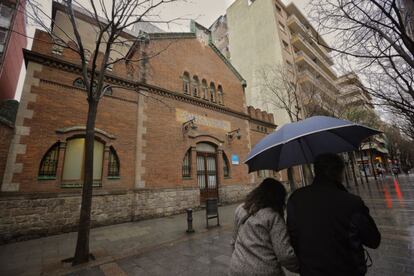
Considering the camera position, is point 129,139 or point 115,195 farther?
point 129,139

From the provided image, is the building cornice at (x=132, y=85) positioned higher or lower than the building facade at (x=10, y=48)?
lower

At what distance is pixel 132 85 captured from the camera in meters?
10.4

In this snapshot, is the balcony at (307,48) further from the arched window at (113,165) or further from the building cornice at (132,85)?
the arched window at (113,165)

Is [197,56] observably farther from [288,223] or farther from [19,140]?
[288,223]

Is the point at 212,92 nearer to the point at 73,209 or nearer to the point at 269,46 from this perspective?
the point at 73,209

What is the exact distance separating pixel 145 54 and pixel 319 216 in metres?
12.1

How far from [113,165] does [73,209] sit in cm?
229

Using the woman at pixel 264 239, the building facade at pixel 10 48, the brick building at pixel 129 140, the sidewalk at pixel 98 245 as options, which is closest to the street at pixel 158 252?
the sidewalk at pixel 98 245

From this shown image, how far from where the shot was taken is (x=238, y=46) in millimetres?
26438

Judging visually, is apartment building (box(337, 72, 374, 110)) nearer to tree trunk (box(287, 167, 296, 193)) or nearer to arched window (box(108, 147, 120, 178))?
tree trunk (box(287, 167, 296, 193))

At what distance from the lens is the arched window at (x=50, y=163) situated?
732cm

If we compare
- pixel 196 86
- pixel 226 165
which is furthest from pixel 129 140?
pixel 226 165

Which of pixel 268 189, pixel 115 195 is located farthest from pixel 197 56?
pixel 268 189

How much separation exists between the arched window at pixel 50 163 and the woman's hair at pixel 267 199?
8362 mm
